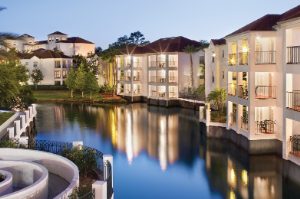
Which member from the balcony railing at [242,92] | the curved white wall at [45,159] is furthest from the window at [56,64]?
the curved white wall at [45,159]

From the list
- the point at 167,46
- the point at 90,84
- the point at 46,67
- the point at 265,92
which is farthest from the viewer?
the point at 46,67

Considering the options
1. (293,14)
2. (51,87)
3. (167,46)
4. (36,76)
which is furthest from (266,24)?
(36,76)

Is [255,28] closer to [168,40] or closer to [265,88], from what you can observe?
[265,88]

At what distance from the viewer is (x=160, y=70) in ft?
192

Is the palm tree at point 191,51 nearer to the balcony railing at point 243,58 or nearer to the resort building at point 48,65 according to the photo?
the balcony railing at point 243,58

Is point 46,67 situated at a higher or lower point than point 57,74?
higher

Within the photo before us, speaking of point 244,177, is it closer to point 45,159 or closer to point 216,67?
point 45,159

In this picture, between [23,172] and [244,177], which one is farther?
[244,177]

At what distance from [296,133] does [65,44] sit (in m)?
88.1

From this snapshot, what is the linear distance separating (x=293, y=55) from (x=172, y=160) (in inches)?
346

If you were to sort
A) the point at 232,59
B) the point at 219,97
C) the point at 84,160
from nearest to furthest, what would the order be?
the point at 84,160 < the point at 232,59 < the point at 219,97

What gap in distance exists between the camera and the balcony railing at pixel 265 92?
24609 mm

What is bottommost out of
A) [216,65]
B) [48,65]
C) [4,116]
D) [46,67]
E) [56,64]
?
[4,116]

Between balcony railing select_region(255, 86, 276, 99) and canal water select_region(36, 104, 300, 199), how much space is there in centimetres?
354
